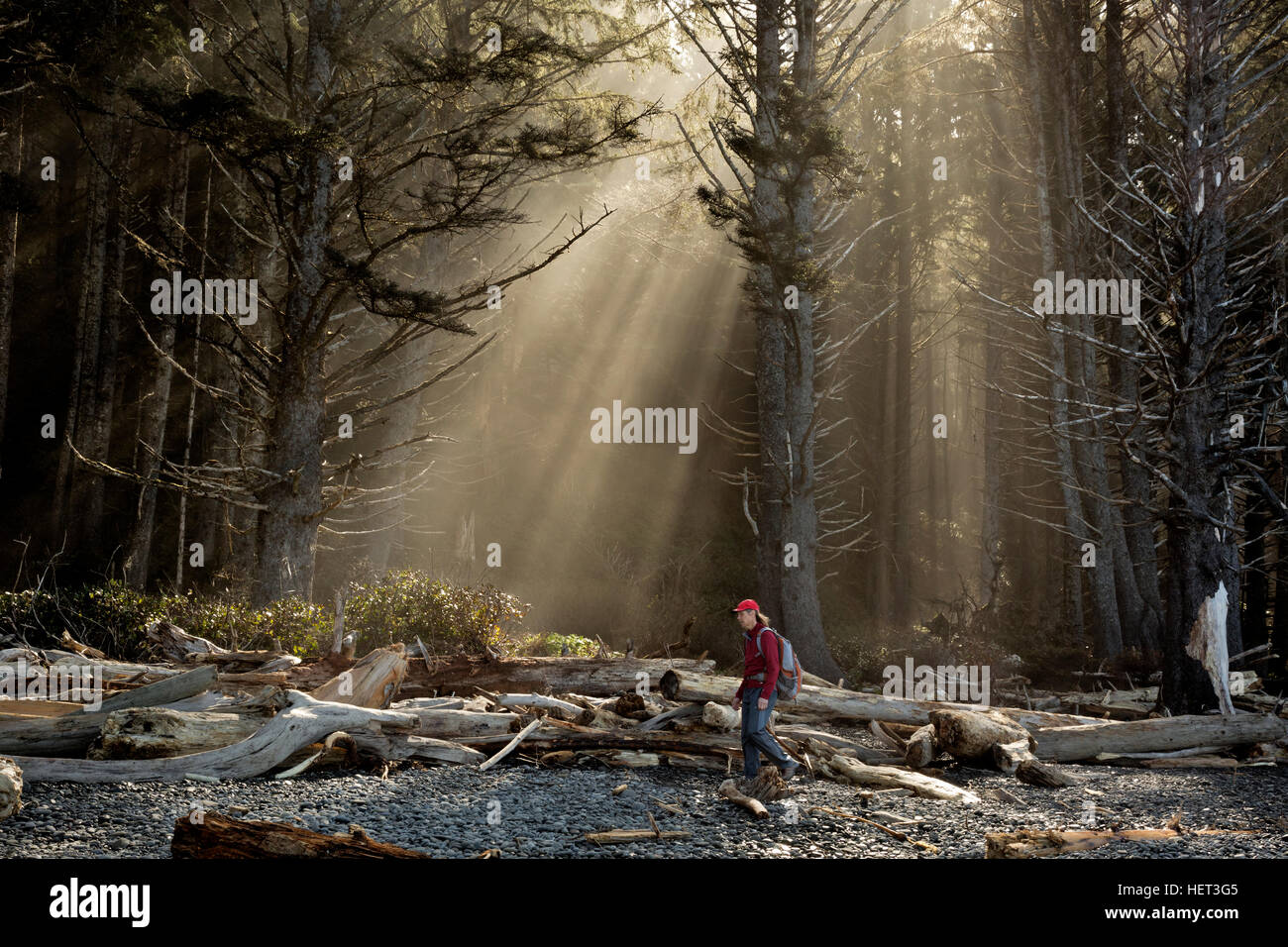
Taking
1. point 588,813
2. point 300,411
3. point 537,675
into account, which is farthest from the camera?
point 300,411

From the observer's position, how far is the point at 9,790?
528 cm

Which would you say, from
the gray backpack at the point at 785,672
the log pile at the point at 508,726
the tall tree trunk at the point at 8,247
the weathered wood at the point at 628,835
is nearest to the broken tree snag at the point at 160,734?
the log pile at the point at 508,726

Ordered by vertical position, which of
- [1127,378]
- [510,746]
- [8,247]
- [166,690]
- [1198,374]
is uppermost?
[8,247]

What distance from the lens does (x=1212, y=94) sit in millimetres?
10805

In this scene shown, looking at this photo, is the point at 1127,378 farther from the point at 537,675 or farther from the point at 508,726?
the point at 508,726

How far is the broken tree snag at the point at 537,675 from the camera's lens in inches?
375

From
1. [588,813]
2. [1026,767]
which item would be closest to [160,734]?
[588,813]

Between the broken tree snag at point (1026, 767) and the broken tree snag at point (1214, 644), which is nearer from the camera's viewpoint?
the broken tree snag at point (1026, 767)

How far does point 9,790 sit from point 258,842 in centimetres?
192

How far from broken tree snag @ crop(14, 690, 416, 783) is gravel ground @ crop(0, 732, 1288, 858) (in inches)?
4.5

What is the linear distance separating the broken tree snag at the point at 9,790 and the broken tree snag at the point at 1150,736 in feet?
28.1

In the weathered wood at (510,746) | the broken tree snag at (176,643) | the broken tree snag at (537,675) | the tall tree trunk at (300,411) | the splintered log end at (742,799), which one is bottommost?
the splintered log end at (742,799)

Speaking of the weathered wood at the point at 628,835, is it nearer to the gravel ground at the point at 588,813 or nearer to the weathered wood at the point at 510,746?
the gravel ground at the point at 588,813

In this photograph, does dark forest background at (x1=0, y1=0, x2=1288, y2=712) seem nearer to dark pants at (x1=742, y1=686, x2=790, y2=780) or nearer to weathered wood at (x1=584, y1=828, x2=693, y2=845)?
dark pants at (x1=742, y1=686, x2=790, y2=780)
